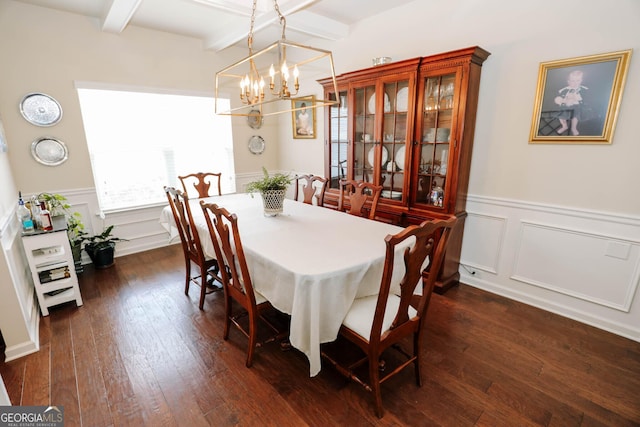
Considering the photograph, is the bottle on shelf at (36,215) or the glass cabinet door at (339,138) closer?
the bottle on shelf at (36,215)

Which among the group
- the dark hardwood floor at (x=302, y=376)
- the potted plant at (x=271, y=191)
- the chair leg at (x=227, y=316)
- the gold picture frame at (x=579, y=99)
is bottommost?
the dark hardwood floor at (x=302, y=376)

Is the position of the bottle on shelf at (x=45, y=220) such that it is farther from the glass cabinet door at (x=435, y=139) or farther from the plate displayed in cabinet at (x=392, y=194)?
the glass cabinet door at (x=435, y=139)

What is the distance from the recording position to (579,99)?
7.02ft

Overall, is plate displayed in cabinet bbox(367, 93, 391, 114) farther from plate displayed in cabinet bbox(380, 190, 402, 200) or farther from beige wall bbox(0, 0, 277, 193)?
beige wall bbox(0, 0, 277, 193)

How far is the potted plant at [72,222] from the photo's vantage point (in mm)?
2886

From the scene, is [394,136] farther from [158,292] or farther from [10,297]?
[10,297]

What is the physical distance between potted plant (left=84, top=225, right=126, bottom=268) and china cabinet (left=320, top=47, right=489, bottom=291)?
261cm

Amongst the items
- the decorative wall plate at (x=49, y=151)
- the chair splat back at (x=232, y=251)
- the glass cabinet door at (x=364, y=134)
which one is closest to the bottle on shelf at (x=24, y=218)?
the decorative wall plate at (x=49, y=151)

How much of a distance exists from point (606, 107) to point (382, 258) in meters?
1.93

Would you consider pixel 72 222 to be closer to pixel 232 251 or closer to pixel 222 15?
pixel 232 251

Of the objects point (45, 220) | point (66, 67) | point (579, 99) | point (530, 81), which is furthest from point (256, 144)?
point (579, 99)

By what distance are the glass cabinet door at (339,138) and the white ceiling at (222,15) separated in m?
0.81

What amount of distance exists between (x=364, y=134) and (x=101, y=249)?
3.18 m

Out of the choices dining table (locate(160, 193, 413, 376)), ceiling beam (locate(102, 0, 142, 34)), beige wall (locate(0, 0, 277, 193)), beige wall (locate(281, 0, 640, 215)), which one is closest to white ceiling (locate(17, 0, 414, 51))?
ceiling beam (locate(102, 0, 142, 34))
